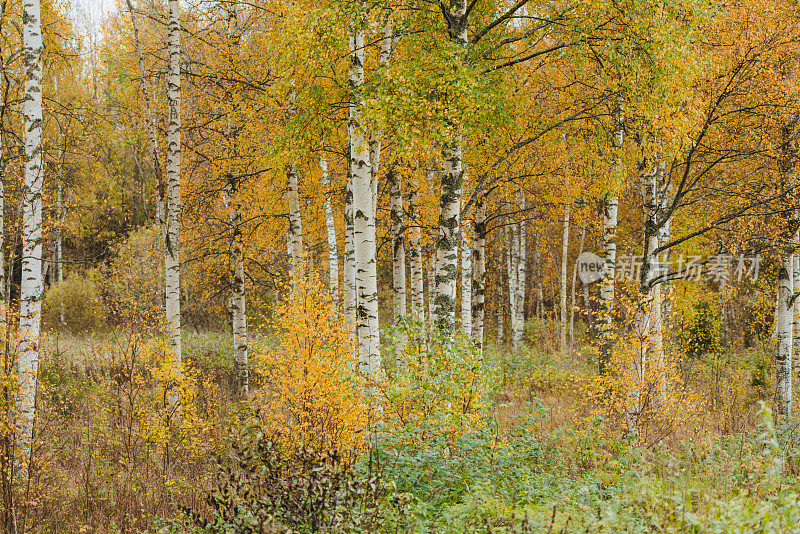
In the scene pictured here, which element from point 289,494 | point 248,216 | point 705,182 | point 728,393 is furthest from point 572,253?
point 289,494

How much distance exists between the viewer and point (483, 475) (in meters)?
5.61

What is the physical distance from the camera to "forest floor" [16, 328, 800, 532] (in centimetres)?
397

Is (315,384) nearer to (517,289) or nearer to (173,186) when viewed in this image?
(173,186)

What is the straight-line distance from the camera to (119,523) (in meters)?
5.91

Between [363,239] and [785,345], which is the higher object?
[363,239]

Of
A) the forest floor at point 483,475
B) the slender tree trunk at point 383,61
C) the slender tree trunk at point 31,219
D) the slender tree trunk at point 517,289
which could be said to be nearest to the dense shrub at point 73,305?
the forest floor at point 483,475

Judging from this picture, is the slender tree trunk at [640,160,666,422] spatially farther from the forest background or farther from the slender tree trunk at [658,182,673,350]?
the slender tree trunk at [658,182,673,350]

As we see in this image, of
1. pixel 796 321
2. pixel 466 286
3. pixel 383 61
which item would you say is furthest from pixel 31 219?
pixel 796 321

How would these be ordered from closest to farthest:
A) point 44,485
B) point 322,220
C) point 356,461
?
point 356,461
point 44,485
point 322,220

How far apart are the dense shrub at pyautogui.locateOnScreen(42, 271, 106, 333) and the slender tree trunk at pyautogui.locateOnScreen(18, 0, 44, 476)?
15.0m

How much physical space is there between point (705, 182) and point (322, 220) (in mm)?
11141

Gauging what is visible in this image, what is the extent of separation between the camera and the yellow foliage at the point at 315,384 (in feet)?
18.2

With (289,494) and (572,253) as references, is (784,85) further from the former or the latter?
(572,253)

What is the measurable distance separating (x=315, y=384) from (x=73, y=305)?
736 inches
